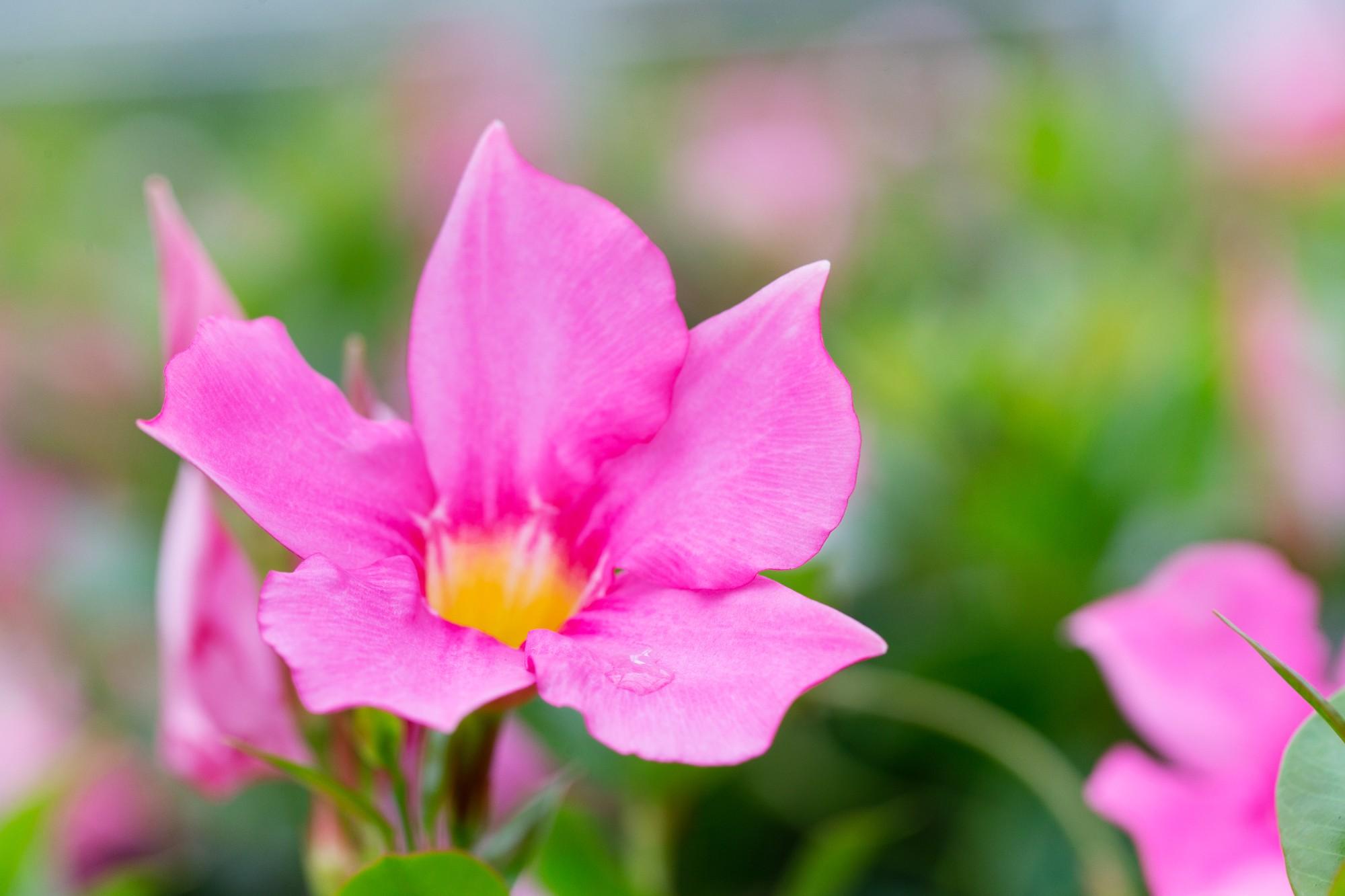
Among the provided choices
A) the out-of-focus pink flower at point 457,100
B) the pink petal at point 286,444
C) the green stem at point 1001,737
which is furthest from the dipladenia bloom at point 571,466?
the out-of-focus pink flower at point 457,100

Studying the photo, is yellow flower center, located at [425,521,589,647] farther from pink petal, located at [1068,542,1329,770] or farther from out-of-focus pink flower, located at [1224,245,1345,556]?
out-of-focus pink flower, located at [1224,245,1345,556]

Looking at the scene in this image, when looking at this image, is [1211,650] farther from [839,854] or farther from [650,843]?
[650,843]

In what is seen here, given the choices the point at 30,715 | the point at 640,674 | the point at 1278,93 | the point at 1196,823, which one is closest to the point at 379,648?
the point at 640,674

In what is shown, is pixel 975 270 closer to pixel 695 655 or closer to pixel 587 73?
pixel 587 73

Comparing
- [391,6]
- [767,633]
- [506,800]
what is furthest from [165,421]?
[391,6]

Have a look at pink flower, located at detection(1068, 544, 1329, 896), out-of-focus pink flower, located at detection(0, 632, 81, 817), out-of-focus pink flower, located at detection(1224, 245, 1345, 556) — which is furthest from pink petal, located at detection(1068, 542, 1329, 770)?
out-of-focus pink flower, located at detection(0, 632, 81, 817)

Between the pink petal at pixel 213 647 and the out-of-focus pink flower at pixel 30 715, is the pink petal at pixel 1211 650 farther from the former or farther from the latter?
the out-of-focus pink flower at pixel 30 715

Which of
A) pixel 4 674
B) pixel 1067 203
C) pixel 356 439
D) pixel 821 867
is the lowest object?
pixel 4 674
